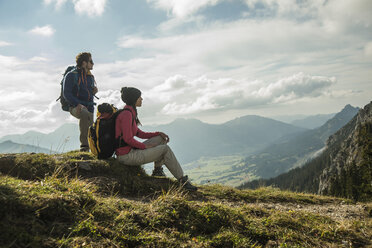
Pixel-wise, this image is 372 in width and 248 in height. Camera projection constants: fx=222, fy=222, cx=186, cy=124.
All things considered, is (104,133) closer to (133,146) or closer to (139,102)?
(133,146)

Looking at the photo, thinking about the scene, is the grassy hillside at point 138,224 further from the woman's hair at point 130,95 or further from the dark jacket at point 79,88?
the dark jacket at point 79,88

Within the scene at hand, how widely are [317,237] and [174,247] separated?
315 centimetres

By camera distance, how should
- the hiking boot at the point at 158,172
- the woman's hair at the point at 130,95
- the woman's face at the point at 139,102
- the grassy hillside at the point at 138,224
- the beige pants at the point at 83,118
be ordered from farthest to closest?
the beige pants at the point at 83,118
the hiking boot at the point at 158,172
the woman's face at the point at 139,102
the woman's hair at the point at 130,95
the grassy hillside at the point at 138,224

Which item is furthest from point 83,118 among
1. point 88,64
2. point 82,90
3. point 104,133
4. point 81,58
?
point 104,133

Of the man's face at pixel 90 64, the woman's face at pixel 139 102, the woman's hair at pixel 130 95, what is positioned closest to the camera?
the woman's hair at pixel 130 95

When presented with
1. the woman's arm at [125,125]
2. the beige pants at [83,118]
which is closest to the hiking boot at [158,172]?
A: the woman's arm at [125,125]

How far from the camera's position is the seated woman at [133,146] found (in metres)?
7.42

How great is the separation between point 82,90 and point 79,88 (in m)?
0.18

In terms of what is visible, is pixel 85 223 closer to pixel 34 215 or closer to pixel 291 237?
pixel 34 215

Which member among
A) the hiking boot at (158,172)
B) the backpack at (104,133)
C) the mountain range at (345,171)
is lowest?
the mountain range at (345,171)

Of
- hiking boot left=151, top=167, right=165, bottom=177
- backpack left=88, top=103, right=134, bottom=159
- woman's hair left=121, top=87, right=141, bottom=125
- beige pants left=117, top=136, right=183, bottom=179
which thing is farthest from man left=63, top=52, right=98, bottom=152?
hiking boot left=151, top=167, right=165, bottom=177

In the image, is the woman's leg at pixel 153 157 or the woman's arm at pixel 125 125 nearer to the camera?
the woman's arm at pixel 125 125

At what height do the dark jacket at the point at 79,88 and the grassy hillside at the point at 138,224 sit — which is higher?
the dark jacket at the point at 79,88

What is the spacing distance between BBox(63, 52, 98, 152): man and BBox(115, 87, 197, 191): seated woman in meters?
2.88
